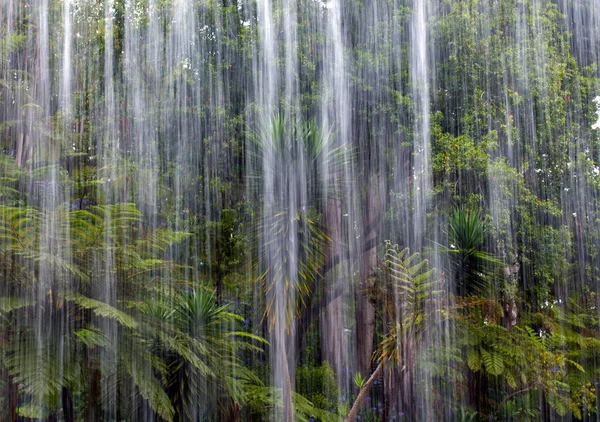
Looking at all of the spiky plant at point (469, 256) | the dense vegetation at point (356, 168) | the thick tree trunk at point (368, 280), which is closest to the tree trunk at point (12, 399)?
the dense vegetation at point (356, 168)

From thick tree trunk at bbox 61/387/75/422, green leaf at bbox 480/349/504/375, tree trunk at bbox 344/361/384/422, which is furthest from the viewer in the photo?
green leaf at bbox 480/349/504/375

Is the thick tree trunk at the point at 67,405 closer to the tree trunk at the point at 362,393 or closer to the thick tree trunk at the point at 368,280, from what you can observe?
the tree trunk at the point at 362,393

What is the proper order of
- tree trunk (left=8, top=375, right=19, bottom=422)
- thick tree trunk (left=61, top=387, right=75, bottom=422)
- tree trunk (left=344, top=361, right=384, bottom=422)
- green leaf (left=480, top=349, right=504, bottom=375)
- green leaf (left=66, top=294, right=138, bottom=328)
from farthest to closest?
green leaf (left=480, top=349, right=504, bottom=375) → tree trunk (left=344, top=361, right=384, bottom=422) → thick tree trunk (left=61, top=387, right=75, bottom=422) → tree trunk (left=8, top=375, right=19, bottom=422) → green leaf (left=66, top=294, right=138, bottom=328)

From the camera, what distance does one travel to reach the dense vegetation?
6.43m

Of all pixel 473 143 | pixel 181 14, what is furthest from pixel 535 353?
pixel 181 14

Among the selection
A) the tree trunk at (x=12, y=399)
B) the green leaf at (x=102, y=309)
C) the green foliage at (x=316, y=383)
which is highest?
the green leaf at (x=102, y=309)

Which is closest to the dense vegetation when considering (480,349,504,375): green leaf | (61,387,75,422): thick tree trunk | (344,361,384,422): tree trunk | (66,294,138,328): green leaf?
(480,349,504,375): green leaf

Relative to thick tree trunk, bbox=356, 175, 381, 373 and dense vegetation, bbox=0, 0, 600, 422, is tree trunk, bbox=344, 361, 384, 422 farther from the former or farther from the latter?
thick tree trunk, bbox=356, 175, 381, 373

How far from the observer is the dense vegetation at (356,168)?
21.1ft

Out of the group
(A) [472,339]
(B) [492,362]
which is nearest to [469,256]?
(A) [472,339]

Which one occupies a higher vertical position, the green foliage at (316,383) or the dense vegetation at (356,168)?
the dense vegetation at (356,168)

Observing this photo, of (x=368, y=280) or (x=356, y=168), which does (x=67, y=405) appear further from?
(x=356, y=168)

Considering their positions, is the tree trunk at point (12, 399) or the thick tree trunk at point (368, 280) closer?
the tree trunk at point (12, 399)

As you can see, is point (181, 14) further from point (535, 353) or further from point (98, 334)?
point (535, 353)
